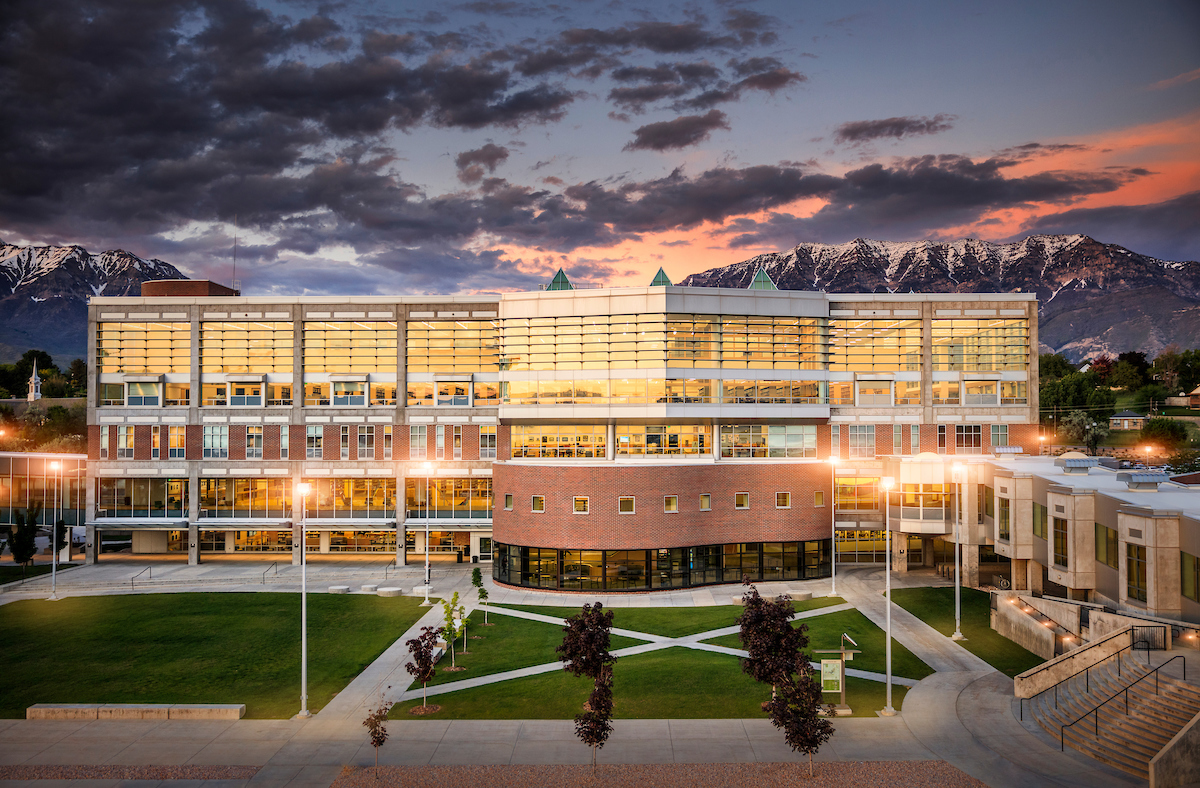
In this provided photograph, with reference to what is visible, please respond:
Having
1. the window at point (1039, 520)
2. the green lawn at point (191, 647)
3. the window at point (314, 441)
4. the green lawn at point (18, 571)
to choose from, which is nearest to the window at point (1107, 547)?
the window at point (1039, 520)

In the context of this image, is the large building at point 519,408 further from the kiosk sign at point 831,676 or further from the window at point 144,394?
the kiosk sign at point 831,676

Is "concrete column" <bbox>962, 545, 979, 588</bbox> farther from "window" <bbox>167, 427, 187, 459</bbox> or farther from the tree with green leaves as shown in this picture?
"window" <bbox>167, 427, 187, 459</bbox>

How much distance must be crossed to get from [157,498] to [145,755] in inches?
1566

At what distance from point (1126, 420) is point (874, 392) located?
11631 cm

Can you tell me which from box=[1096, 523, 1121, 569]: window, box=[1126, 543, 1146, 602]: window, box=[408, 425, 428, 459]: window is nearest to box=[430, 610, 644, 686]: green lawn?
box=[408, 425, 428, 459]: window

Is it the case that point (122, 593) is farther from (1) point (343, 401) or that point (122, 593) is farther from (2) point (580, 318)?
(2) point (580, 318)

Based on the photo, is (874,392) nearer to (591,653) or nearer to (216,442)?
(591,653)

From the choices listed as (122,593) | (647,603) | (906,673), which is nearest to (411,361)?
(122,593)

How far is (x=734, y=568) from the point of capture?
45000 millimetres

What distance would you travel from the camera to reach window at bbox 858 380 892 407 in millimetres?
52750

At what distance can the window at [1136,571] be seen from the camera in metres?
26.5

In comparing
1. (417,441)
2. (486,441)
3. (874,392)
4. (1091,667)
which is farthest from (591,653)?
(874,392)

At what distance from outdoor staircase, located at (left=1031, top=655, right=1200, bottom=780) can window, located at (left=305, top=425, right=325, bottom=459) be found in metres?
48.6

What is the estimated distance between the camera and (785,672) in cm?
2055
